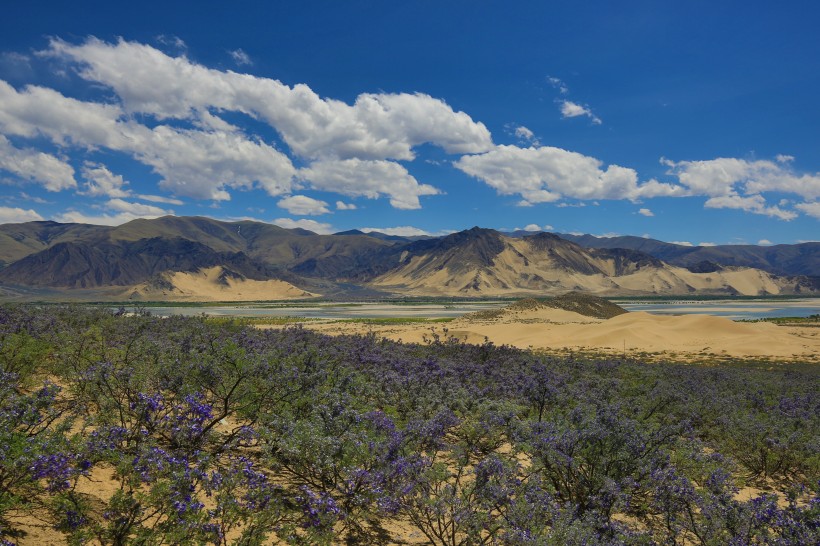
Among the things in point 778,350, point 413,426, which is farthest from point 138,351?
point 778,350

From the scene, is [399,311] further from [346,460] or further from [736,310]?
[346,460]

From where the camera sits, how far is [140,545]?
17.8ft

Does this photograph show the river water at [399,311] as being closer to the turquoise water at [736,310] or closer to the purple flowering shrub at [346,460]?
the turquoise water at [736,310]

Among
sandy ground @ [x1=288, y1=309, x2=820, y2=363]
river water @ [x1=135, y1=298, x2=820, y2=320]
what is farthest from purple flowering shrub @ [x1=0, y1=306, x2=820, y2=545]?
river water @ [x1=135, y1=298, x2=820, y2=320]

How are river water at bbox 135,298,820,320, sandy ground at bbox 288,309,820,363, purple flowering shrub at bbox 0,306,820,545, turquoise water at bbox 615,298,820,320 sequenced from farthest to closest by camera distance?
1. turquoise water at bbox 615,298,820,320
2. river water at bbox 135,298,820,320
3. sandy ground at bbox 288,309,820,363
4. purple flowering shrub at bbox 0,306,820,545

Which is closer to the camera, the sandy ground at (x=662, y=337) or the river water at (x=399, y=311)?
the sandy ground at (x=662, y=337)

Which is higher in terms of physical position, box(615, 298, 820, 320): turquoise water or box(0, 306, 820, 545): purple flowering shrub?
box(0, 306, 820, 545): purple flowering shrub

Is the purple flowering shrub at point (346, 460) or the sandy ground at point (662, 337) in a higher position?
the purple flowering shrub at point (346, 460)

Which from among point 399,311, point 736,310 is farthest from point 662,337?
point 736,310

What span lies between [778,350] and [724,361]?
37.2 feet

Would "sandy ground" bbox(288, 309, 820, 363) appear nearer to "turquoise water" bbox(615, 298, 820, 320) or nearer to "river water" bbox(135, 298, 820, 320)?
"river water" bbox(135, 298, 820, 320)

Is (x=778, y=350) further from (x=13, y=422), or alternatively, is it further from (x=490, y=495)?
(x=13, y=422)

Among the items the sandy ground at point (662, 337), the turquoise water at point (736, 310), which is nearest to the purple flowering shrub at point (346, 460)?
the sandy ground at point (662, 337)

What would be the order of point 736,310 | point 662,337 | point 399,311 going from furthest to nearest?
point 736,310 < point 399,311 < point 662,337
